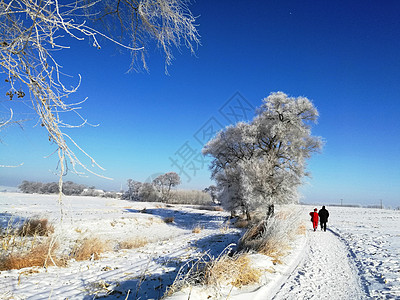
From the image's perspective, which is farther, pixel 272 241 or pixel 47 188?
pixel 47 188

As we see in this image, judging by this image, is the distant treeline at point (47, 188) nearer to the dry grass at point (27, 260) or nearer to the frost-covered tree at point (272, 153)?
the frost-covered tree at point (272, 153)

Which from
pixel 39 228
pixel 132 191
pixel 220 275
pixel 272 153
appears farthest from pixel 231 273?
pixel 132 191

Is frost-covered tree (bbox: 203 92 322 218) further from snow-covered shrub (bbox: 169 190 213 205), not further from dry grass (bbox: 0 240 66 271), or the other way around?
snow-covered shrub (bbox: 169 190 213 205)

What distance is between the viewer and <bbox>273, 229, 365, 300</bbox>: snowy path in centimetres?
360

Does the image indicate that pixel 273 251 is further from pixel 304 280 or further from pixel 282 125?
pixel 282 125

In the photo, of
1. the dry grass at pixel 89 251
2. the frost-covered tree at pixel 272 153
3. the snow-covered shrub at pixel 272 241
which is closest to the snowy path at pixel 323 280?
the snow-covered shrub at pixel 272 241

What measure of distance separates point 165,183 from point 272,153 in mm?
46790

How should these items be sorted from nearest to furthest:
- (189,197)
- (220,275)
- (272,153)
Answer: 1. (220,275)
2. (272,153)
3. (189,197)

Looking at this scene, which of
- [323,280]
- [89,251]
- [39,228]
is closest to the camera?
[323,280]

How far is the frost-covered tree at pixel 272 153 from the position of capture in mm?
14258

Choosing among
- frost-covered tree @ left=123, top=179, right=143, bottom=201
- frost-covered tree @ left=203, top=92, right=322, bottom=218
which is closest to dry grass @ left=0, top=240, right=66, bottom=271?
frost-covered tree @ left=203, top=92, right=322, bottom=218

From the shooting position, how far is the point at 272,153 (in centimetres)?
1543

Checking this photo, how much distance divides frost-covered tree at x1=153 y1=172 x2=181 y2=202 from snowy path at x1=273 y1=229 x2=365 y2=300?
52.7 meters

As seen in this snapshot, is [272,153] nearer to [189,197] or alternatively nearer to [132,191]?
[132,191]
